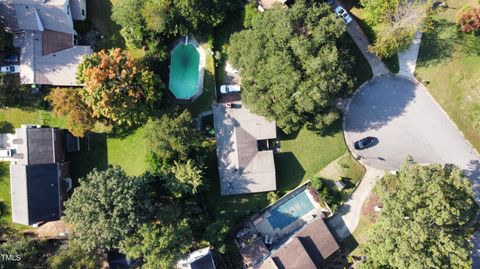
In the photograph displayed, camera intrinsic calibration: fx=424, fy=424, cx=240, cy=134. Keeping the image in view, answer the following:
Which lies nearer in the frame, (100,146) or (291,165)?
(291,165)

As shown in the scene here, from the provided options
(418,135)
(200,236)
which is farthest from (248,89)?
(418,135)

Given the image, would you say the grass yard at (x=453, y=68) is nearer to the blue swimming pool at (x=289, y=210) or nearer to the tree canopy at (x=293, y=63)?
the tree canopy at (x=293, y=63)

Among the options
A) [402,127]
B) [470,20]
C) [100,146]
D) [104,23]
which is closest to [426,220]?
[402,127]

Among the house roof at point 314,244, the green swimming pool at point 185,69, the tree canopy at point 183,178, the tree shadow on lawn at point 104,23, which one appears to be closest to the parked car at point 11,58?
the tree shadow on lawn at point 104,23

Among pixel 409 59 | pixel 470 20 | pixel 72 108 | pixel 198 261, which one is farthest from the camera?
pixel 409 59

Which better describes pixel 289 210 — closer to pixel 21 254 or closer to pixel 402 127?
pixel 402 127

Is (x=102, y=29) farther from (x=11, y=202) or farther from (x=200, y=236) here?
(x=200, y=236)

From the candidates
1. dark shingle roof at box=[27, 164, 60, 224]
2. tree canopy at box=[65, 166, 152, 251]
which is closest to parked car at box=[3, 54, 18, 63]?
dark shingle roof at box=[27, 164, 60, 224]

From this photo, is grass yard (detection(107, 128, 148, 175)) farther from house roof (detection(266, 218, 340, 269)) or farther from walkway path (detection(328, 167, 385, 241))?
walkway path (detection(328, 167, 385, 241))
